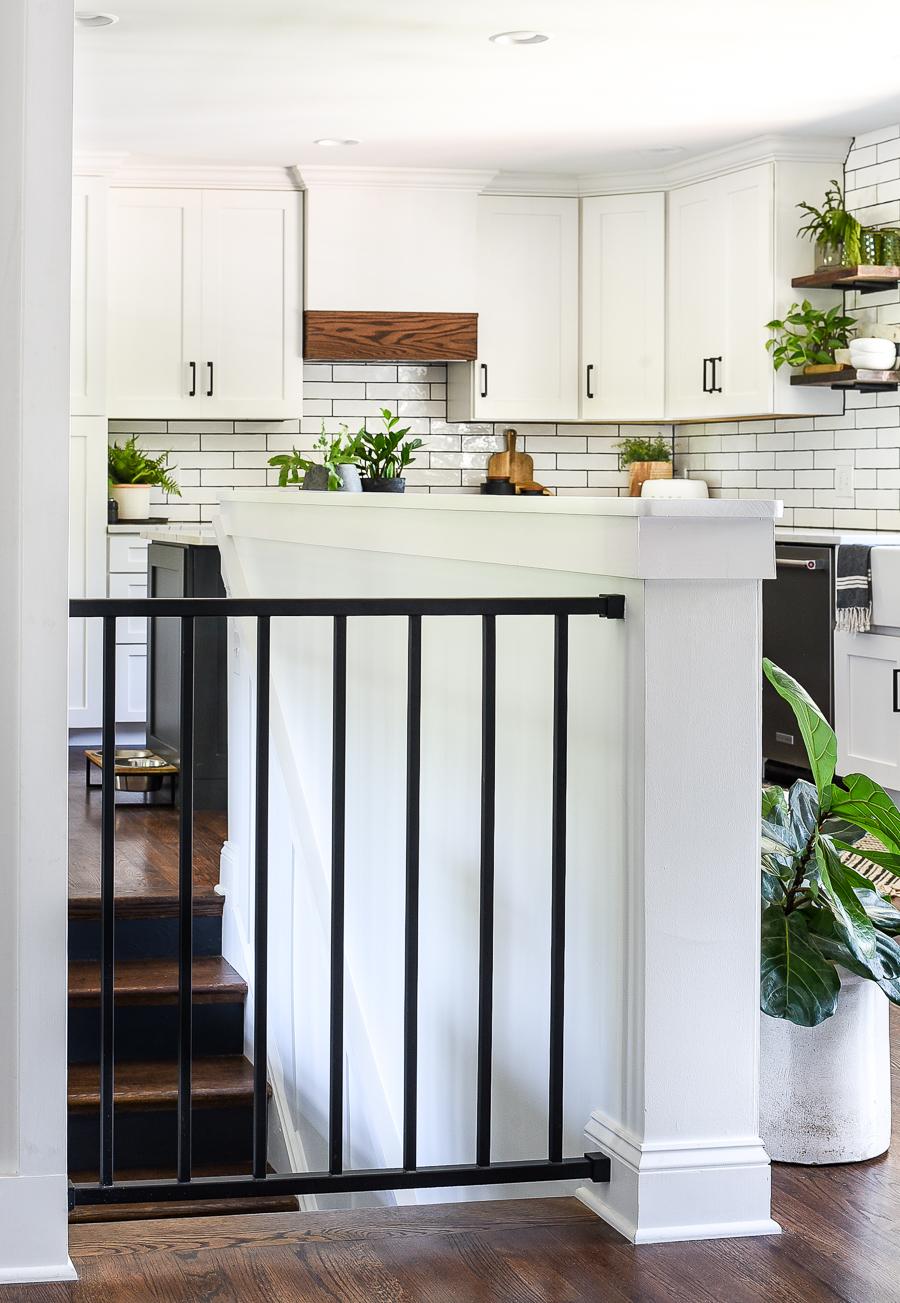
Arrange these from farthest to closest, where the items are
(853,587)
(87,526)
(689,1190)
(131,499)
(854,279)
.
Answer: (131,499), (87,526), (854,279), (853,587), (689,1190)

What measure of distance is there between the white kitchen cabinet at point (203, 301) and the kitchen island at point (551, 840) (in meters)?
3.07

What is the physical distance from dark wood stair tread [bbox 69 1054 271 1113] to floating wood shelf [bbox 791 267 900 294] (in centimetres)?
376

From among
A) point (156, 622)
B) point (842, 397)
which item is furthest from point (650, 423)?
point (156, 622)

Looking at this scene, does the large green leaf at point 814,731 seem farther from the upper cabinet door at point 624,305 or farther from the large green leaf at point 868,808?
the upper cabinet door at point 624,305

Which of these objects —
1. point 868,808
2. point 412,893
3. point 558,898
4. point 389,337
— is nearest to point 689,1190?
point 558,898

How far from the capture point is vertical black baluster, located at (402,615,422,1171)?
1962 millimetres

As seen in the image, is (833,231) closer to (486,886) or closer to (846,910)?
(846,910)

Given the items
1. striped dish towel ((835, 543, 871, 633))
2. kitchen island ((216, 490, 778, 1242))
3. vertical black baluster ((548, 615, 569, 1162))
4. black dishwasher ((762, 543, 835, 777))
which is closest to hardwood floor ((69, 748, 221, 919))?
kitchen island ((216, 490, 778, 1242))

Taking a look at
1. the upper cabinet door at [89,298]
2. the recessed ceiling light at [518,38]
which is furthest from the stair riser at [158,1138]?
the upper cabinet door at [89,298]

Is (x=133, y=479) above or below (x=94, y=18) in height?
below

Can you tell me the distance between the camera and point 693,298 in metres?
6.50

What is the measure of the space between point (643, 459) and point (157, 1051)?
168 inches

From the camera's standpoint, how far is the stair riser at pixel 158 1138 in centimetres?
349

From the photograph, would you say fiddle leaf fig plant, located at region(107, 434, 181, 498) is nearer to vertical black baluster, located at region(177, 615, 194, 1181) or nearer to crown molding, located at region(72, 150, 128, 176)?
crown molding, located at region(72, 150, 128, 176)
